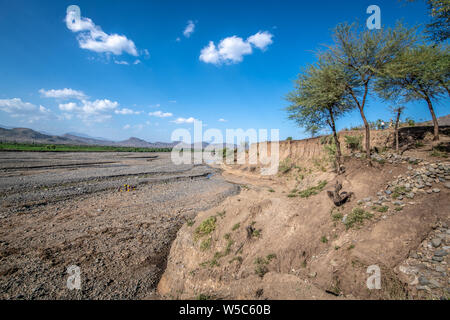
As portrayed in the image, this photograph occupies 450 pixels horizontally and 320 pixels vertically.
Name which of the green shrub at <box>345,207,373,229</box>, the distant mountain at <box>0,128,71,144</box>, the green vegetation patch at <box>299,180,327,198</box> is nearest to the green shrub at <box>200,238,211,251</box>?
the green shrub at <box>345,207,373,229</box>

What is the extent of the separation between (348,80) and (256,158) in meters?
19.0

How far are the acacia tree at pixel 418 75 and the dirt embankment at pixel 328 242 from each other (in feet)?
12.6

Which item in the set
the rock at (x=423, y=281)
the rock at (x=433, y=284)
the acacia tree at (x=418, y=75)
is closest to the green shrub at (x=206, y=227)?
the rock at (x=423, y=281)

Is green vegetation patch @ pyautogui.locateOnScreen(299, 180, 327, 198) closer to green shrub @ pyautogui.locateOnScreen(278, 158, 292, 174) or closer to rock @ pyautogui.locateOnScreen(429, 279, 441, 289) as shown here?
rock @ pyautogui.locateOnScreen(429, 279, 441, 289)

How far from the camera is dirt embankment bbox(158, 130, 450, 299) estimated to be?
397cm

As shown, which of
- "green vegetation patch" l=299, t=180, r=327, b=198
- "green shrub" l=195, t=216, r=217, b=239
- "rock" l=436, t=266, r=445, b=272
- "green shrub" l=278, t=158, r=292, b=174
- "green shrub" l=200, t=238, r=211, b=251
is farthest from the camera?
"green shrub" l=278, t=158, r=292, b=174

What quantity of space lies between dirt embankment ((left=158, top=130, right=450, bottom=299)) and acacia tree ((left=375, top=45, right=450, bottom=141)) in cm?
383

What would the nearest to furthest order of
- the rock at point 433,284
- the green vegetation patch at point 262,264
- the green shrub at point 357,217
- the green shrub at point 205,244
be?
the rock at point 433,284 → the green vegetation patch at point 262,264 → the green shrub at point 357,217 → the green shrub at point 205,244

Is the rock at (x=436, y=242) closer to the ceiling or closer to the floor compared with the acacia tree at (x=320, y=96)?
closer to the floor

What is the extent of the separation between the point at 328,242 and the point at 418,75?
36.9 ft

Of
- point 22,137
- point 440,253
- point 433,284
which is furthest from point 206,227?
point 22,137

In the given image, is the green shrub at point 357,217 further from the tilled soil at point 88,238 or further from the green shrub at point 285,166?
the green shrub at point 285,166

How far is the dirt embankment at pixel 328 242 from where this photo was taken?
3.97 meters

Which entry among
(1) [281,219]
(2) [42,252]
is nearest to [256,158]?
(1) [281,219]
